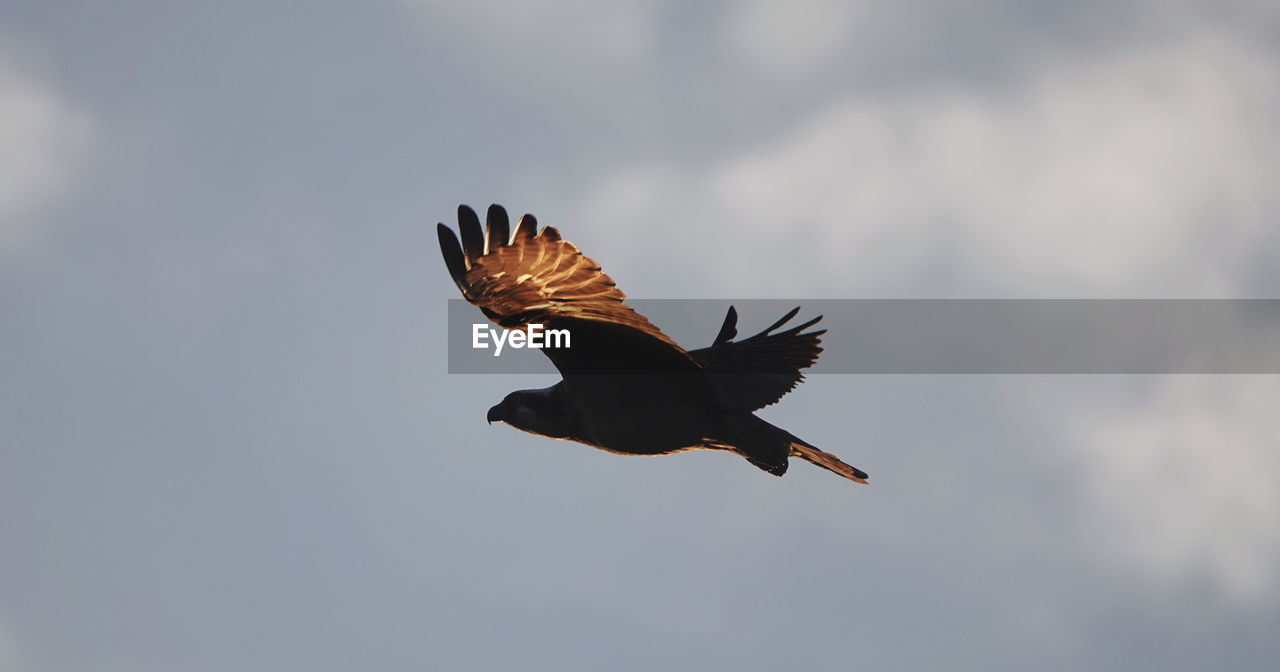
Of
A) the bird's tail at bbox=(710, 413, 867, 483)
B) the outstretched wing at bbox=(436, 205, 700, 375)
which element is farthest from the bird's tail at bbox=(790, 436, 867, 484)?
the outstretched wing at bbox=(436, 205, 700, 375)

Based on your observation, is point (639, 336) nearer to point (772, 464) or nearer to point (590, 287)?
point (590, 287)

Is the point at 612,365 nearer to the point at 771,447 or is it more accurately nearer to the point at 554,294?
the point at 554,294

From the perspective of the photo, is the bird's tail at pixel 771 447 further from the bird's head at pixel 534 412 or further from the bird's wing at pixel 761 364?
the bird's head at pixel 534 412

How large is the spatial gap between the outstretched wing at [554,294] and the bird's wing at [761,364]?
755mm

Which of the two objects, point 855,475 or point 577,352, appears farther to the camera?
point 855,475

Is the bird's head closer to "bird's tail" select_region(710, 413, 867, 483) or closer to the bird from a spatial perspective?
the bird

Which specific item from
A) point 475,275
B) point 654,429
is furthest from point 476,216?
point 654,429

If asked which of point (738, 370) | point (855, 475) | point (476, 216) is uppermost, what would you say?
point (476, 216)

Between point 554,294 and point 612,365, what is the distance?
2.36 ft

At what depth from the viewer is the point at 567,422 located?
10.0m

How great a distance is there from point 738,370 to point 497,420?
1882mm

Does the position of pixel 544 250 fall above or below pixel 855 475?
above

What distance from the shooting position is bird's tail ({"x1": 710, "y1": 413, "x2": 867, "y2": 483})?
9.92 m

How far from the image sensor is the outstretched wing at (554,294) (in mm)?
9148
